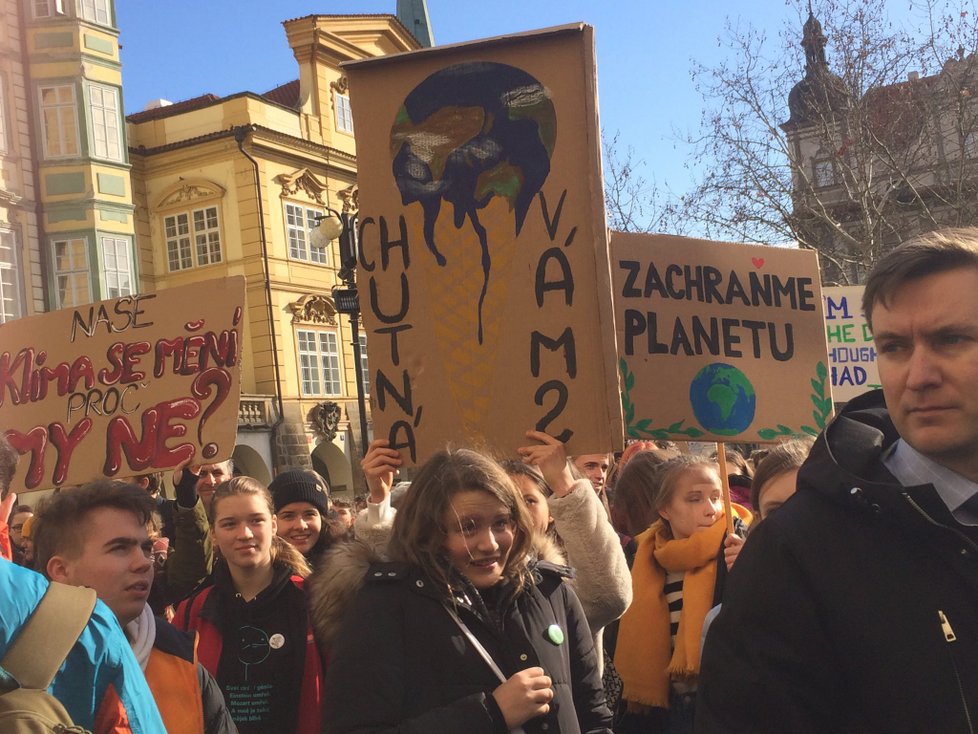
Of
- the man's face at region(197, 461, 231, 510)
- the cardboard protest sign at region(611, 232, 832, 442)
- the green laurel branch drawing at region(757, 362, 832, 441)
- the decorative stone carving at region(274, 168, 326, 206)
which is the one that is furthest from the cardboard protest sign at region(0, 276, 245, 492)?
the decorative stone carving at region(274, 168, 326, 206)

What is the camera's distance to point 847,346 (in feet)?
Answer: 32.4

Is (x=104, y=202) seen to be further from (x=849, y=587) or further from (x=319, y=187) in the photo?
A: (x=849, y=587)

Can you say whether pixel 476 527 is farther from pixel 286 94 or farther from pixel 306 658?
pixel 286 94

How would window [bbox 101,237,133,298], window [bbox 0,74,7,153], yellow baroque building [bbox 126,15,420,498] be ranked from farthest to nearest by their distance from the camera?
yellow baroque building [bbox 126,15,420,498] < window [bbox 101,237,133,298] < window [bbox 0,74,7,153]

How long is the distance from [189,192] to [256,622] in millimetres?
27560

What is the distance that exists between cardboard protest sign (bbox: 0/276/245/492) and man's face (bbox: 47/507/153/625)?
7.20 feet

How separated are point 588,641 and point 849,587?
166cm

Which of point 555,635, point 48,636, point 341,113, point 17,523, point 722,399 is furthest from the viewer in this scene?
point 341,113

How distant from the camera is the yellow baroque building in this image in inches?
1167

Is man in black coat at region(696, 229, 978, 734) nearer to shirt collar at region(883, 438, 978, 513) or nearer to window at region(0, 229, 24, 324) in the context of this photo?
shirt collar at region(883, 438, 978, 513)

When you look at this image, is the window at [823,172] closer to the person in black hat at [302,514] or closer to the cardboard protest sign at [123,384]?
the cardboard protest sign at [123,384]

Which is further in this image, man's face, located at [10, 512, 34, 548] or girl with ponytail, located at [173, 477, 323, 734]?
man's face, located at [10, 512, 34, 548]

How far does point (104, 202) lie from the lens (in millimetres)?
25891

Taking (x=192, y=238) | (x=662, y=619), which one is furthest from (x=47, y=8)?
(x=662, y=619)
